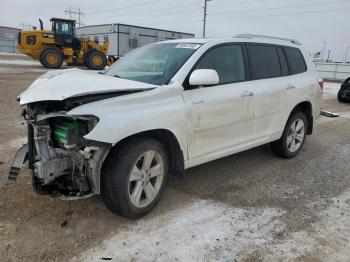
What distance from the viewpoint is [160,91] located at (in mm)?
3400

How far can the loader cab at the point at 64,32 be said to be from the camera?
2033 cm

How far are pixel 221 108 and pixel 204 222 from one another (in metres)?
1.29

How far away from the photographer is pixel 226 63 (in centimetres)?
419

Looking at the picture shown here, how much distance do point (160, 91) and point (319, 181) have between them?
2693 millimetres

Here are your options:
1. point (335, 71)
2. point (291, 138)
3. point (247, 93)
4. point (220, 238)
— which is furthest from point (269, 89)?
point (335, 71)

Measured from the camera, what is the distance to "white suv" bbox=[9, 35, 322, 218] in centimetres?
301

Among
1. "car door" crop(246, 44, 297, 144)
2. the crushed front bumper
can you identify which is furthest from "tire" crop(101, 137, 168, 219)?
"car door" crop(246, 44, 297, 144)

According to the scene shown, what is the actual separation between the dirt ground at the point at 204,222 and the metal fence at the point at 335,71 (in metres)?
24.6

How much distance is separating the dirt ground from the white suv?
1.08 ft

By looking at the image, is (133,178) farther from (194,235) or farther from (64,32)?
(64,32)

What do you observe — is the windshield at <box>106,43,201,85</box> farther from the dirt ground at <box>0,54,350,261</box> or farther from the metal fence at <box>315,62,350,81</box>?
the metal fence at <box>315,62,350,81</box>

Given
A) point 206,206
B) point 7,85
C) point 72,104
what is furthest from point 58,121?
point 7,85

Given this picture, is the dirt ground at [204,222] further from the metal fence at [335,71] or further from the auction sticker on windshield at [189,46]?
the metal fence at [335,71]

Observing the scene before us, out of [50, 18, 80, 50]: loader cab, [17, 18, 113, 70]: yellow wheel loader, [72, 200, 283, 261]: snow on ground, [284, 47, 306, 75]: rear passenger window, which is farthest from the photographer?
[50, 18, 80, 50]: loader cab
